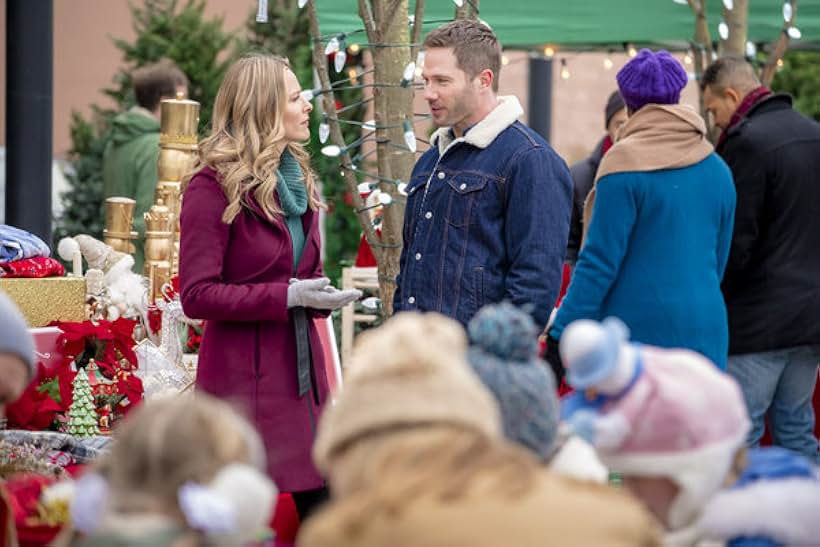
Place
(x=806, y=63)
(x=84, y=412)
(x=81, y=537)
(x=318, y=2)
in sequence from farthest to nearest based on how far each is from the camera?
(x=806, y=63) → (x=318, y=2) → (x=84, y=412) → (x=81, y=537)

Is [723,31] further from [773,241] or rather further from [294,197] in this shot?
[294,197]

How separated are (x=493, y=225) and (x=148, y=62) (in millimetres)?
6282

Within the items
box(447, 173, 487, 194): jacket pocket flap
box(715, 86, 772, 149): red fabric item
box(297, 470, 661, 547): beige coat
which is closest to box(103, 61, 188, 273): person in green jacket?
box(715, 86, 772, 149): red fabric item

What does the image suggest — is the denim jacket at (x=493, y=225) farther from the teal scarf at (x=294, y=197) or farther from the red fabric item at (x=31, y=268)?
the red fabric item at (x=31, y=268)

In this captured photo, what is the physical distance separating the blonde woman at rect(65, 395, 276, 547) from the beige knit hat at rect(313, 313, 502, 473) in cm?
17

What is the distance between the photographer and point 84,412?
5039mm

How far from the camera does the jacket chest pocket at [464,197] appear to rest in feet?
14.2

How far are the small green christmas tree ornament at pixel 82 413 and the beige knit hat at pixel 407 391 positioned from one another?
2701 millimetres

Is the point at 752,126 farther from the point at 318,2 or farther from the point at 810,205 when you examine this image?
the point at 318,2

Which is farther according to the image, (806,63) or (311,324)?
(806,63)

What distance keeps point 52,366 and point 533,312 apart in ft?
5.95

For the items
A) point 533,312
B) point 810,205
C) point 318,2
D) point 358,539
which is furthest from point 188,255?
point 318,2

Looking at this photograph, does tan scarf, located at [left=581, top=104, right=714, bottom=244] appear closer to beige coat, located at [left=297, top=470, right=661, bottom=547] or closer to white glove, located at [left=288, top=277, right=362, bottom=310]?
white glove, located at [left=288, top=277, right=362, bottom=310]

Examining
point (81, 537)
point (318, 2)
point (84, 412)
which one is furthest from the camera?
point (318, 2)
